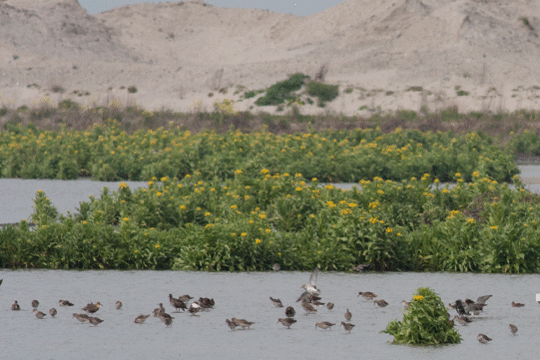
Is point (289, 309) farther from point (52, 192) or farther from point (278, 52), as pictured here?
point (278, 52)

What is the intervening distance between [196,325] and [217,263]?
2431 mm

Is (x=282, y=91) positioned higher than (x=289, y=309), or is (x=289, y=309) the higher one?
(x=282, y=91)

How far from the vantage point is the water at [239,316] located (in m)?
5.95

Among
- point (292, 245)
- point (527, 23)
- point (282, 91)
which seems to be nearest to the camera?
point (292, 245)

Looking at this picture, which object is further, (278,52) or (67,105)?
(278,52)

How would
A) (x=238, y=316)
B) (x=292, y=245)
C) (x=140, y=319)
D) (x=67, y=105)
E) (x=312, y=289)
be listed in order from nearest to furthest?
(x=140, y=319), (x=238, y=316), (x=312, y=289), (x=292, y=245), (x=67, y=105)

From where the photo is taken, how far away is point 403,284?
857 cm

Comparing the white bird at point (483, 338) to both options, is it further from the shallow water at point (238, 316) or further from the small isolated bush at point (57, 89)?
the small isolated bush at point (57, 89)

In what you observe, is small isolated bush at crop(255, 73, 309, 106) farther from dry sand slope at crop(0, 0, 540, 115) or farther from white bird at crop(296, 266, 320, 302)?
white bird at crop(296, 266, 320, 302)

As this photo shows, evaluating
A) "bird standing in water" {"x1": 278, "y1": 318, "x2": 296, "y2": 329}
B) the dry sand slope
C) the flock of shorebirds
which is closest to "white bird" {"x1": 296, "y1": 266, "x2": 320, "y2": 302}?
the flock of shorebirds

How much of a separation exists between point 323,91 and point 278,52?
85.3 ft

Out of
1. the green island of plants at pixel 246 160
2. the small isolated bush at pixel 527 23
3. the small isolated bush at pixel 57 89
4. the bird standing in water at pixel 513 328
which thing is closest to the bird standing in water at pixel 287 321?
the bird standing in water at pixel 513 328

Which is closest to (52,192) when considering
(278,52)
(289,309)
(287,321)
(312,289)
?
(312,289)

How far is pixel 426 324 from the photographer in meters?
6.11
